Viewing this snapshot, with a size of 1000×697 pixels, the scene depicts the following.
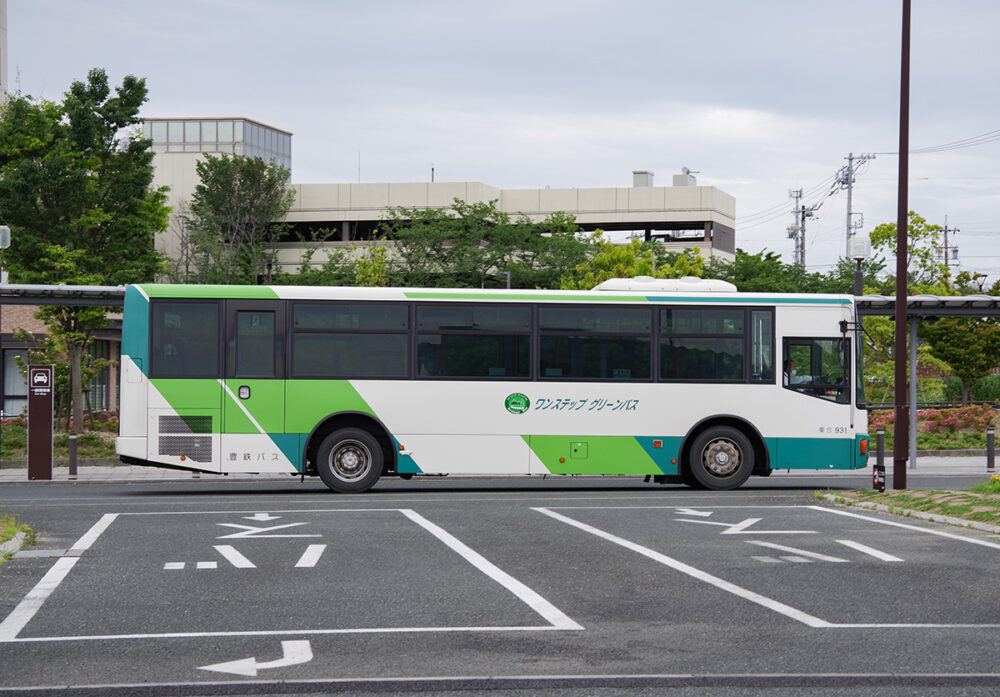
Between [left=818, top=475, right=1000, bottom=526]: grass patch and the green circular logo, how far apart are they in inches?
200

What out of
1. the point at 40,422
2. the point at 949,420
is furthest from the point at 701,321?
the point at 949,420

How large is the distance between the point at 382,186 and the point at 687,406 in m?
67.4

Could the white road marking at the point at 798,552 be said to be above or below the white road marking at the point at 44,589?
above

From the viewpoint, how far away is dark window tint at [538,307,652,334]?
20.8 metres

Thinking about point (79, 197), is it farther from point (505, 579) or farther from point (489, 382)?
point (505, 579)

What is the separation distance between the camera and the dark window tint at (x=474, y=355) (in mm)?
20641

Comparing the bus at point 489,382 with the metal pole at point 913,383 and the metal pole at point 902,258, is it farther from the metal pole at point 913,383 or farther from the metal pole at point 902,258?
the metal pole at point 913,383

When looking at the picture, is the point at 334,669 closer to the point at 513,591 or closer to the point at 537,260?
the point at 513,591

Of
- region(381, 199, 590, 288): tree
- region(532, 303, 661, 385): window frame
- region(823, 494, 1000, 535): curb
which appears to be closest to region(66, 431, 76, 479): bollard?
region(532, 303, 661, 385): window frame

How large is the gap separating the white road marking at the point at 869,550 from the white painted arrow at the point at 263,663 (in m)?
6.14

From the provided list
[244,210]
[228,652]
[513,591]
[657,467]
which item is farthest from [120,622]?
[244,210]

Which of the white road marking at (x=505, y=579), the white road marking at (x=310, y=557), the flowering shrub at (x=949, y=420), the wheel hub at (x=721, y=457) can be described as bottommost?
the white road marking at (x=310, y=557)

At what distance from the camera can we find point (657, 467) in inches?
815

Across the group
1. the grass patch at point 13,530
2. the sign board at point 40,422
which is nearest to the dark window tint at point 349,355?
the grass patch at point 13,530
